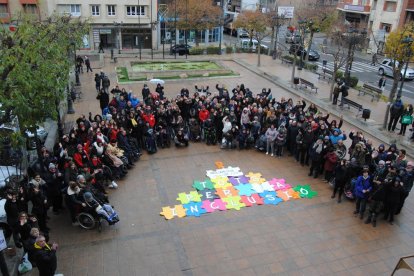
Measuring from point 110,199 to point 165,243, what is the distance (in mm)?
3025

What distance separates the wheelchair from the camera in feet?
34.0

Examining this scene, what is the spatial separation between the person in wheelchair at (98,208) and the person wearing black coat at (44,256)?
6.81ft

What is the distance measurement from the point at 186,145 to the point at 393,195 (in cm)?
861

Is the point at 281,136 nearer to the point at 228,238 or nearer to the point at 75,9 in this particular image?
the point at 228,238

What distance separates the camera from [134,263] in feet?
30.9

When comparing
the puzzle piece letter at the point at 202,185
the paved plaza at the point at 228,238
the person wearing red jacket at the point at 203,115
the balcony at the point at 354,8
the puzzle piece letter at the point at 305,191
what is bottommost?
the paved plaza at the point at 228,238

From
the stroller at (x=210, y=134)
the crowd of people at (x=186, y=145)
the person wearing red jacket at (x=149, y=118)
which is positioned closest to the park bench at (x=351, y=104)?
the crowd of people at (x=186, y=145)

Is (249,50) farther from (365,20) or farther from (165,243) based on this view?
(165,243)

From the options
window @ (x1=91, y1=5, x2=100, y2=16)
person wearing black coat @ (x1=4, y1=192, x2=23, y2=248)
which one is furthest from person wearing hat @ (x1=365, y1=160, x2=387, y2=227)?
window @ (x1=91, y1=5, x2=100, y2=16)

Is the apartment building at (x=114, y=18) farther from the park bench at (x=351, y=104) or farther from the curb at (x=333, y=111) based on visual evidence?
the park bench at (x=351, y=104)

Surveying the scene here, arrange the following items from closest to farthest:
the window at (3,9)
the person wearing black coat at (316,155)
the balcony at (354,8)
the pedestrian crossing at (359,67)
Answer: the person wearing black coat at (316,155) < the pedestrian crossing at (359,67) < the window at (3,9) < the balcony at (354,8)

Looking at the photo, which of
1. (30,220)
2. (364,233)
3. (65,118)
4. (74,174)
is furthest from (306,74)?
(30,220)

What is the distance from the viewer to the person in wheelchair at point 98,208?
10.2 m

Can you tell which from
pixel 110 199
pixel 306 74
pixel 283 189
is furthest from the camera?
pixel 306 74
